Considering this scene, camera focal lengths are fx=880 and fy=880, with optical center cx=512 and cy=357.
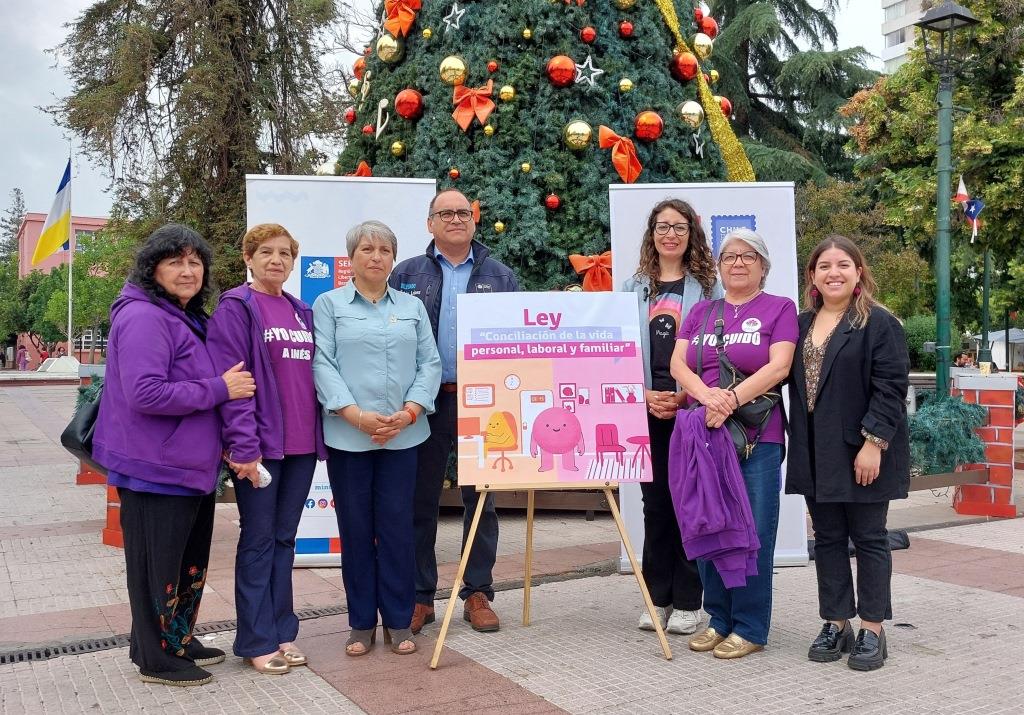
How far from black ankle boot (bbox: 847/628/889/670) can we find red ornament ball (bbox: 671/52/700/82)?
4.46 metres

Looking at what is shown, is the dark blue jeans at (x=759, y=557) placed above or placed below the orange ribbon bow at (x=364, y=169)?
below

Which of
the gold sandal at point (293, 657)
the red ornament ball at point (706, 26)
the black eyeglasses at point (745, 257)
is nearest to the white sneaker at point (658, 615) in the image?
the gold sandal at point (293, 657)

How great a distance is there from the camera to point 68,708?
3170mm

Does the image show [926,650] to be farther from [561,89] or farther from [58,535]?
[58,535]

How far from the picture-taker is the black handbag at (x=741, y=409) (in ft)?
12.0

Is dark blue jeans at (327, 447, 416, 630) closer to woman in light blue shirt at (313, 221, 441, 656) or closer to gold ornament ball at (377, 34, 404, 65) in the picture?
woman in light blue shirt at (313, 221, 441, 656)

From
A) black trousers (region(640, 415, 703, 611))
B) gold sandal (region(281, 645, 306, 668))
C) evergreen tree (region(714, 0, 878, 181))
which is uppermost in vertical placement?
evergreen tree (region(714, 0, 878, 181))

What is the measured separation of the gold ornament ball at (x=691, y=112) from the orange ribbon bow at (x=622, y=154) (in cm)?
50

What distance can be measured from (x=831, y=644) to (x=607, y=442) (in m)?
1.26

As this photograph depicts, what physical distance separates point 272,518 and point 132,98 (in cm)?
1550

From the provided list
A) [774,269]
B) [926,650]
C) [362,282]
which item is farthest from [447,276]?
[926,650]

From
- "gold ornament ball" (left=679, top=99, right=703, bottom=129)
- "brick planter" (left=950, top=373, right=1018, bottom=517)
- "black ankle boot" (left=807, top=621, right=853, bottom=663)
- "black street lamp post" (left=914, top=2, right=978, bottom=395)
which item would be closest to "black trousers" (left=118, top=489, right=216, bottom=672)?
"black ankle boot" (left=807, top=621, right=853, bottom=663)

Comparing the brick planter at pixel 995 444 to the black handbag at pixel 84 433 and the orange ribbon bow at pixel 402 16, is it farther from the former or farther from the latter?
the black handbag at pixel 84 433

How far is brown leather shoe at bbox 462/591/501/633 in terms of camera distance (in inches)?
161
